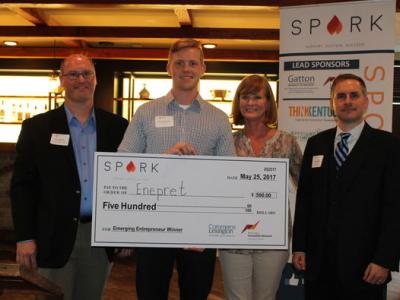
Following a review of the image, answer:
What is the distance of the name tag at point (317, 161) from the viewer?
2.64 m

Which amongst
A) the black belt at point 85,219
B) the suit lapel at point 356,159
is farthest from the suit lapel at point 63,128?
the suit lapel at point 356,159

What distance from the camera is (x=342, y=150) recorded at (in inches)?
103

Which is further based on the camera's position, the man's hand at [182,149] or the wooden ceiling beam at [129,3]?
the wooden ceiling beam at [129,3]

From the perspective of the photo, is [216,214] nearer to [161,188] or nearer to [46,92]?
[161,188]

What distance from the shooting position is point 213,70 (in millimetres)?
8398

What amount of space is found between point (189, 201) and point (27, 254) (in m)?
0.89

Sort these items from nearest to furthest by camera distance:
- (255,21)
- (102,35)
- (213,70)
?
1. (255,21)
2. (102,35)
3. (213,70)

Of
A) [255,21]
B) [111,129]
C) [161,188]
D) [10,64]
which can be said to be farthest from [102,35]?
[161,188]

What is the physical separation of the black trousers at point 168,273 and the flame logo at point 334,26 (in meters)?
2.52

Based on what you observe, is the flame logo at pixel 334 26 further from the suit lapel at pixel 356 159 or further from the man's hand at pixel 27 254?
the man's hand at pixel 27 254

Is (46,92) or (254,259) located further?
(46,92)

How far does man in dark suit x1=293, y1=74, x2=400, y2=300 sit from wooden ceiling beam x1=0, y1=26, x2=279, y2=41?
4219mm

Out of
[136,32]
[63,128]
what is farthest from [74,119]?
[136,32]

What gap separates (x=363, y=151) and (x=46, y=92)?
24.3 feet
